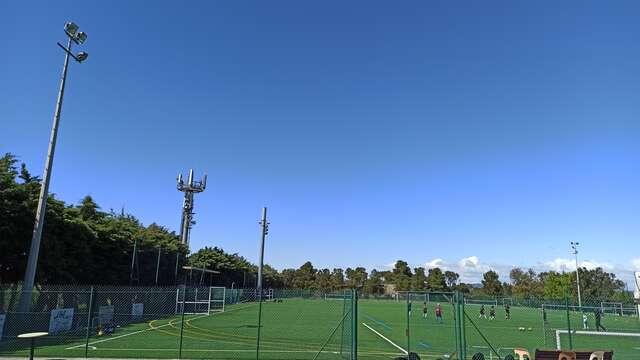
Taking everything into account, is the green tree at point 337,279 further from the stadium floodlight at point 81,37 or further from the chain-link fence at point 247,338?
the stadium floodlight at point 81,37

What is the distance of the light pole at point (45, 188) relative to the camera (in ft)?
70.3

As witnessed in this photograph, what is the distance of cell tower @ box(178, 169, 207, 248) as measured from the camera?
281 ft

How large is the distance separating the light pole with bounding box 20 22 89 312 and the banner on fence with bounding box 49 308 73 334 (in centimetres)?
214

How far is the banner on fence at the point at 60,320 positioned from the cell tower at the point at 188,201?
6002 cm

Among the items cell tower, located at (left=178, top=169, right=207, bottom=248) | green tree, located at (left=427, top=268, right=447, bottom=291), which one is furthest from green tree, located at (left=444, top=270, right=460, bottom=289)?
cell tower, located at (left=178, top=169, right=207, bottom=248)

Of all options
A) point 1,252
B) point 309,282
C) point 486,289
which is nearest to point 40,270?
point 1,252

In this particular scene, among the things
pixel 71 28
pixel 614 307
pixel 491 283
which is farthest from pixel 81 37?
pixel 491 283

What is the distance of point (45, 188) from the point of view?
2216 centimetres

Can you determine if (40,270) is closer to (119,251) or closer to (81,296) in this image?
(81,296)

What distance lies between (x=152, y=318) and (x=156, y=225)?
107ft

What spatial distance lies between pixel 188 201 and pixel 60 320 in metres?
65.6

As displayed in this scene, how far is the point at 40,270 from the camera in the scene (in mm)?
27750

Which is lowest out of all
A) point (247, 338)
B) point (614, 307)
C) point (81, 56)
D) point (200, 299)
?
point (247, 338)

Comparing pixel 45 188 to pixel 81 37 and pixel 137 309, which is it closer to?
pixel 81 37
